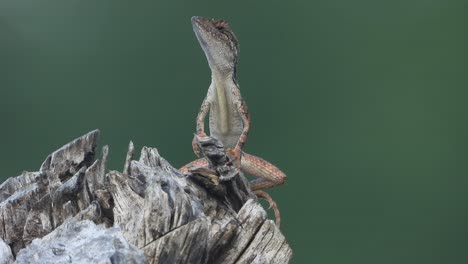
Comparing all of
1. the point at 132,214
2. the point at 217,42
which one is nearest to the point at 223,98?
the point at 217,42

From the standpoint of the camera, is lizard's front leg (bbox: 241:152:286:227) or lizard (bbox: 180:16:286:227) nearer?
lizard (bbox: 180:16:286:227)

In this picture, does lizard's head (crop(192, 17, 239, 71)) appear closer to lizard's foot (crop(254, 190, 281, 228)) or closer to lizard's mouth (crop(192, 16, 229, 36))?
lizard's mouth (crop(192, 16, 229, 36))

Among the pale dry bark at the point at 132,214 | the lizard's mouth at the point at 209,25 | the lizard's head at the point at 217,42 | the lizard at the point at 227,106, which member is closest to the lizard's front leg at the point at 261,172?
the lizard at the point at 227,106

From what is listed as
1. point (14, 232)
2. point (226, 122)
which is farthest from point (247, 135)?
point (14, 232)

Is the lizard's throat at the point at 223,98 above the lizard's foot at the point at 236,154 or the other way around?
above

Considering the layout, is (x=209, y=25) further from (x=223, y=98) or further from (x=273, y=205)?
(x=273, y=205)

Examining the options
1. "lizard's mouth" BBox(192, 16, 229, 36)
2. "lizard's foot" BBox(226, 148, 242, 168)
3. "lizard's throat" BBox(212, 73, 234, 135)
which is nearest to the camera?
"lizard's foot" BBox(226, 148, 242, 168)

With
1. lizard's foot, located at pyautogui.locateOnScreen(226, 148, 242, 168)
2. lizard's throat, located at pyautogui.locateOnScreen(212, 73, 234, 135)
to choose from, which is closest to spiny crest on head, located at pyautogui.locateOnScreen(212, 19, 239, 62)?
lizard's throat, located at pyautogui.locateOnScreen(212, 73, 234, 135)

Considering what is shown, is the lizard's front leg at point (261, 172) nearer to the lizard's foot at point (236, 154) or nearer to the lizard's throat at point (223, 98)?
the lizard's throat at point (223, 98)
